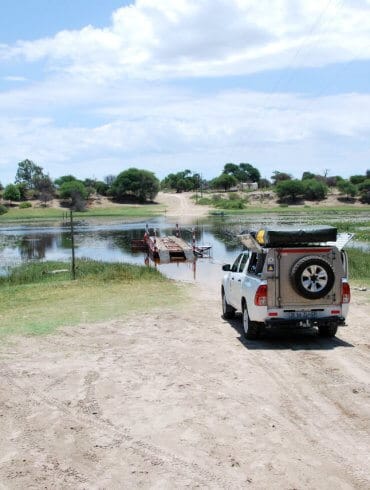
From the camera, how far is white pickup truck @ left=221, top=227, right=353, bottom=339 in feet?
35.8

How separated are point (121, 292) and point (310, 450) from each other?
44.3ft

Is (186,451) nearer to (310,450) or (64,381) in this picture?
(310,450)

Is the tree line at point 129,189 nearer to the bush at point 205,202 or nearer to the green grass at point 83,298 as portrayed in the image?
the bush at point 205,202

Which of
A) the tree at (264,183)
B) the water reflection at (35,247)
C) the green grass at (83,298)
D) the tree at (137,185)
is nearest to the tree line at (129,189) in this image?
the tree at (137,185)

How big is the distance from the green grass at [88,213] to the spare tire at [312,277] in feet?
352

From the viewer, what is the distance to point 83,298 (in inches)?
707

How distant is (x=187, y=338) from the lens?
11.7 meters

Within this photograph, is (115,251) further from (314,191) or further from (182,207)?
(314,191)

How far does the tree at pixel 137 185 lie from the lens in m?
154

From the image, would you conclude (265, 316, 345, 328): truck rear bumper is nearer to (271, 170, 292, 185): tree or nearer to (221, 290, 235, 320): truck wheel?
(221, 290, 235, 320): truck wheel

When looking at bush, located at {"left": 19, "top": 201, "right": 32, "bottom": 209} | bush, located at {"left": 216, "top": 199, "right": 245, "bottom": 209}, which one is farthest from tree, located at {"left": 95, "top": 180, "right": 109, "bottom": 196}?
bush, located at {"left": 216, "top": 199, "right": 245, "bottom": 209}

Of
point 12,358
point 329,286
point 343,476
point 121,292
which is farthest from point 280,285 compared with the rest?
point 121,292

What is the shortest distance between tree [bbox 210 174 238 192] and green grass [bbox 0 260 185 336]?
167647 millimetres

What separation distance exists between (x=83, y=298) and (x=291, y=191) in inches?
5110
